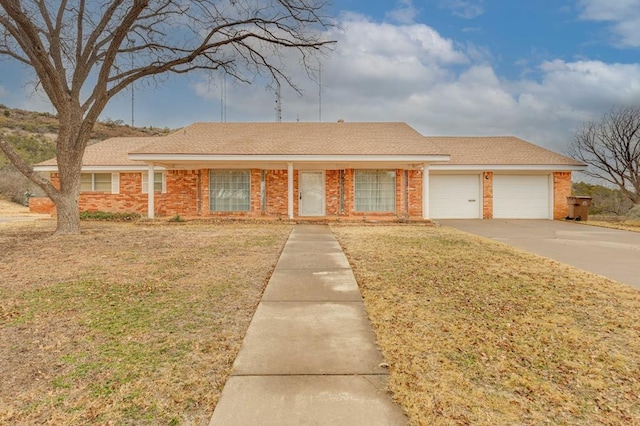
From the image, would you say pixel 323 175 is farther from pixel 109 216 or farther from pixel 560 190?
pixel 560 190

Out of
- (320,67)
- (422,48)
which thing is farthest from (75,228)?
(422,48)

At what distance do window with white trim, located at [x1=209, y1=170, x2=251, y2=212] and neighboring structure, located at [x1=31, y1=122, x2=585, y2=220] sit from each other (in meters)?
0.05

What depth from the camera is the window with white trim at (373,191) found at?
17344 mm

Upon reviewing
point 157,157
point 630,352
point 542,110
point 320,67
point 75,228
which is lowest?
point 630,352

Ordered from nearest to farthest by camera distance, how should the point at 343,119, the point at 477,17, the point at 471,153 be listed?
1. the point at 477,17
2. the point at 471,153
3. the point at 343,119

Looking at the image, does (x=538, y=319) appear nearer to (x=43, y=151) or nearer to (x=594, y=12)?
(x=594, y=12)

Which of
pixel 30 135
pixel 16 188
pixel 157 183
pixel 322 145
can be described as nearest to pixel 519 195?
pixel 322 145

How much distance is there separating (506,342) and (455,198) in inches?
639

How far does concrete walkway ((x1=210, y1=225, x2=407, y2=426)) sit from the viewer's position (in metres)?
2.40

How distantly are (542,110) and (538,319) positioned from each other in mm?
27292

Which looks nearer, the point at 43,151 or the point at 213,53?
the point at 213,53

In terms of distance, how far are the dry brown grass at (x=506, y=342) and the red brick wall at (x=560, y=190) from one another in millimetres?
13578

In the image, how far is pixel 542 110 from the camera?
26.4 metres

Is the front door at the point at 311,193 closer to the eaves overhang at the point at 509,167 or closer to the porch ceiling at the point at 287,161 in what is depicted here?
the porch ceiling at the point at 287,161
